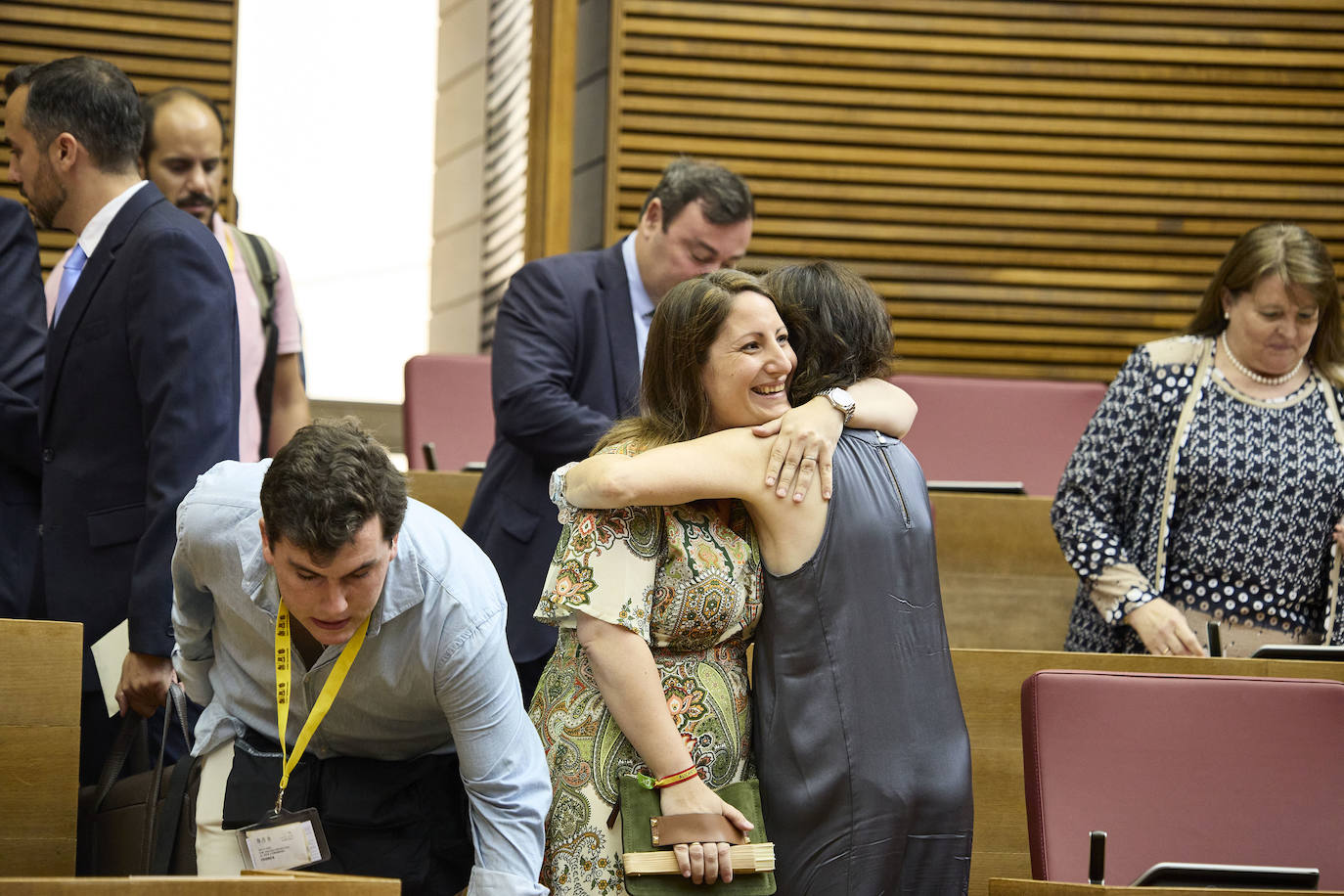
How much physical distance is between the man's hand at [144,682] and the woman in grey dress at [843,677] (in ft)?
2.56

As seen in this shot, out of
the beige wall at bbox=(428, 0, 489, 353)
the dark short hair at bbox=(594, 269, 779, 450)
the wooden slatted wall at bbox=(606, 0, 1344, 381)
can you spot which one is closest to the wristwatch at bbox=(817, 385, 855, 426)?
the dark short hair at bbox=(594, 269, 779, 450)

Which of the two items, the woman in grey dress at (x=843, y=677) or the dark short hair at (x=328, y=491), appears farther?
the woman in grey dress at (x=843, y=677)

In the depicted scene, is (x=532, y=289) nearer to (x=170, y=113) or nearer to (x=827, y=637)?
(x=170, y=113)

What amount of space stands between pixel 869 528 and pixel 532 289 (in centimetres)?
130

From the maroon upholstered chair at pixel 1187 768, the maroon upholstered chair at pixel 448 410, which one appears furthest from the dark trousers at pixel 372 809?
the maroon upholstered chair at pixel 448 410

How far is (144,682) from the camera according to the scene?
96.6 inches

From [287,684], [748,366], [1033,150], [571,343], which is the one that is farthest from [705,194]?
[1033,150]

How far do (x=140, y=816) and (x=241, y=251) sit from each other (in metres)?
1.69

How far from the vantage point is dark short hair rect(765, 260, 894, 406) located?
7.74 ft

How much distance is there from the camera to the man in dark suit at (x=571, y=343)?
119 inches

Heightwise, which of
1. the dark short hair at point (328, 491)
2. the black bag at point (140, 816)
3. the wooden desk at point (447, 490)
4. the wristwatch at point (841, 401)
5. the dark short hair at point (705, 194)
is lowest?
the black bag at point (140, 816)

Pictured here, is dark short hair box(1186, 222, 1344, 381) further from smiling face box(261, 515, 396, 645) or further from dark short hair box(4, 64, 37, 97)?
dark short hair box(4, 64, 37, 97)

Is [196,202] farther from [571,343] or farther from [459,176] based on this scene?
[459,176]

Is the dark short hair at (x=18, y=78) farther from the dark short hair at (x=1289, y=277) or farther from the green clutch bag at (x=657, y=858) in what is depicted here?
the dark short hair at (x=1289, y=277)
